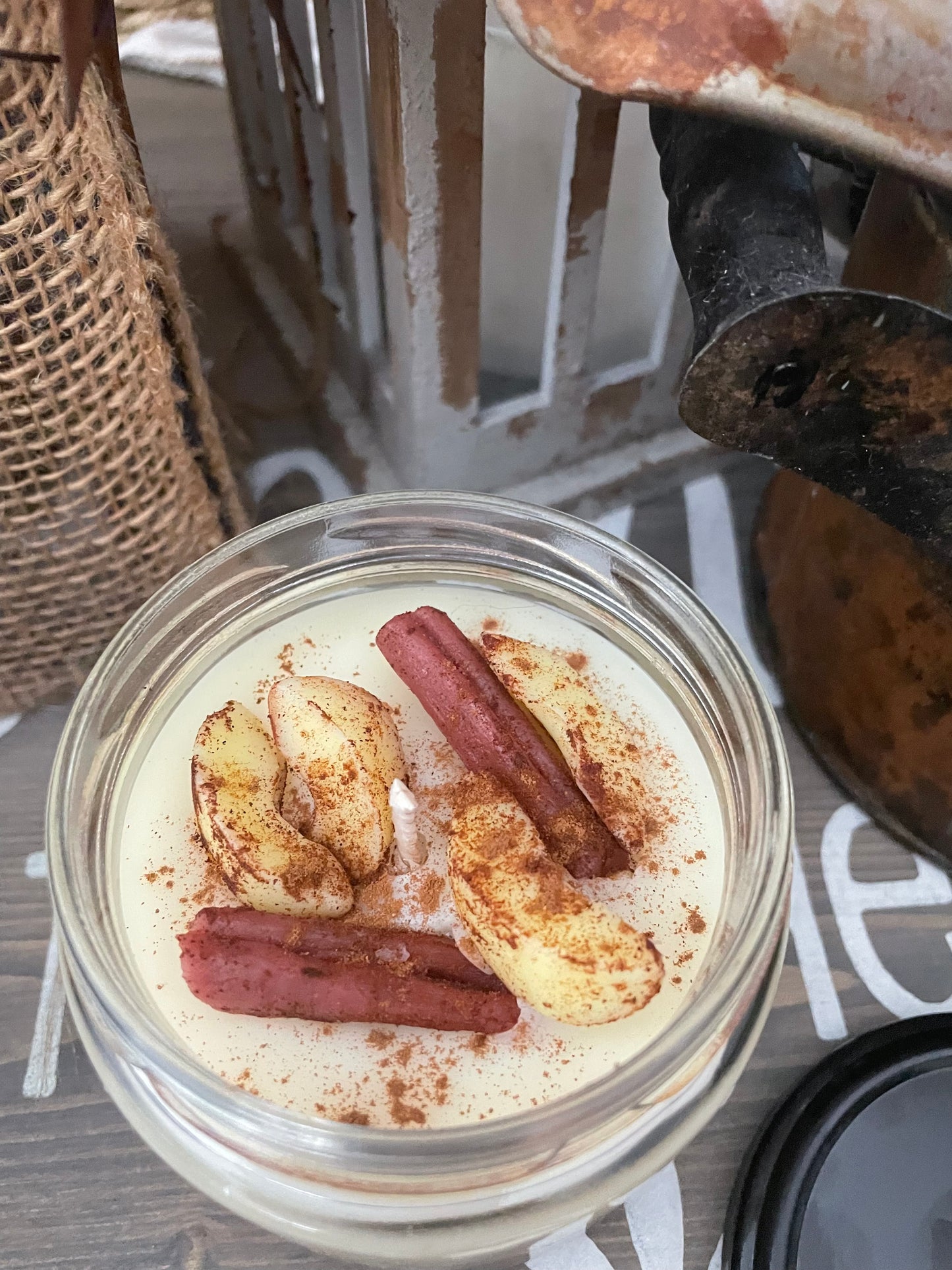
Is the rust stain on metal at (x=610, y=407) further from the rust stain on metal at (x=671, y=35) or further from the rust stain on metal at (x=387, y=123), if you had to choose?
the rust stain on metal at (x=671, y=35)

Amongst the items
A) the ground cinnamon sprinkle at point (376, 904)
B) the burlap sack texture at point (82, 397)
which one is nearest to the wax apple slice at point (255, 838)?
the ground cinnamon sprinkle at point (376, 904)

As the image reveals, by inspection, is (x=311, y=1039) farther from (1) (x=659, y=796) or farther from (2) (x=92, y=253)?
(2) (x=92, y=253)

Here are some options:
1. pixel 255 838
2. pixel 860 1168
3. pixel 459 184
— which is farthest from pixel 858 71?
pixel 860 1168

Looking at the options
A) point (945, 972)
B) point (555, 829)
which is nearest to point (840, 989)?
point (945, 972)

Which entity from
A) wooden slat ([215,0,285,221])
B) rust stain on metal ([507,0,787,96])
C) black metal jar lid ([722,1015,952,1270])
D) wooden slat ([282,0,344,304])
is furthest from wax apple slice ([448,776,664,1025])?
wooden slat ([215,0,285,221])

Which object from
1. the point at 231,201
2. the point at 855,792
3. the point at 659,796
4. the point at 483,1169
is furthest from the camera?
the point at 231,201
